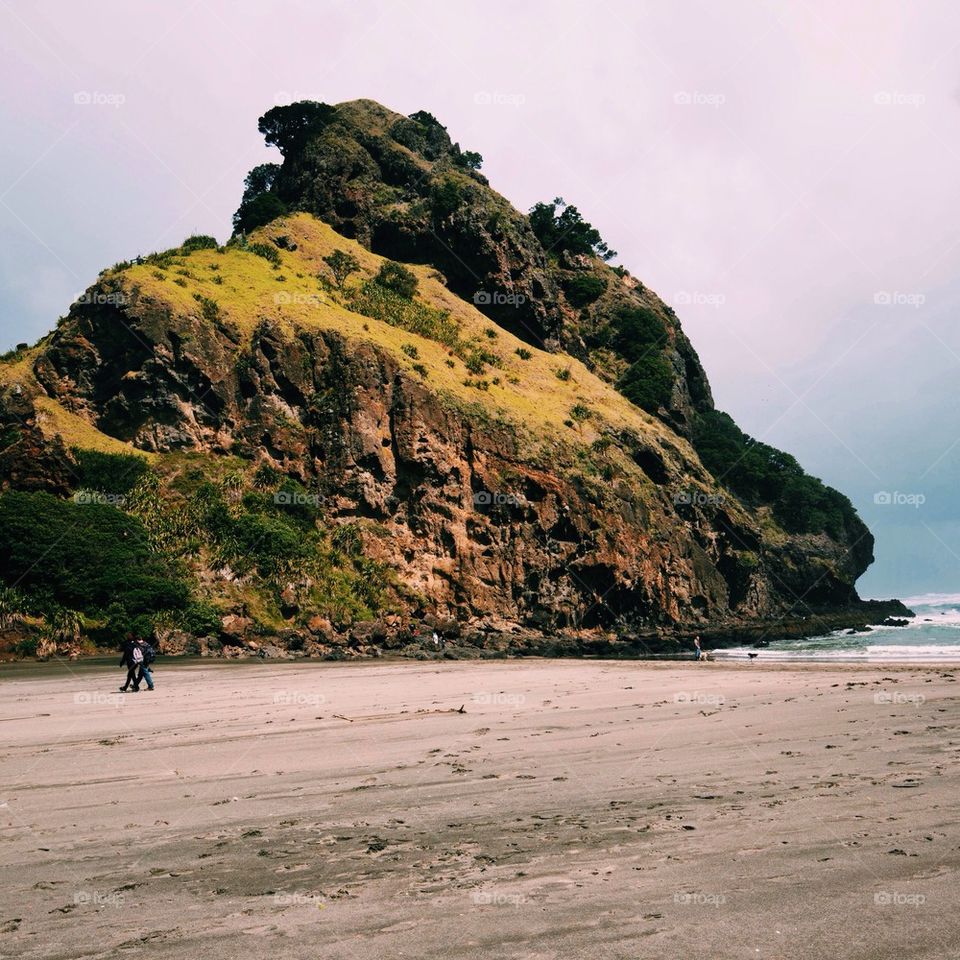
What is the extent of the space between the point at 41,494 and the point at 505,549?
90.4ft

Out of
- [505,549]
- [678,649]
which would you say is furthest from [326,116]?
[678,649]

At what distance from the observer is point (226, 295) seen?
53.3m
